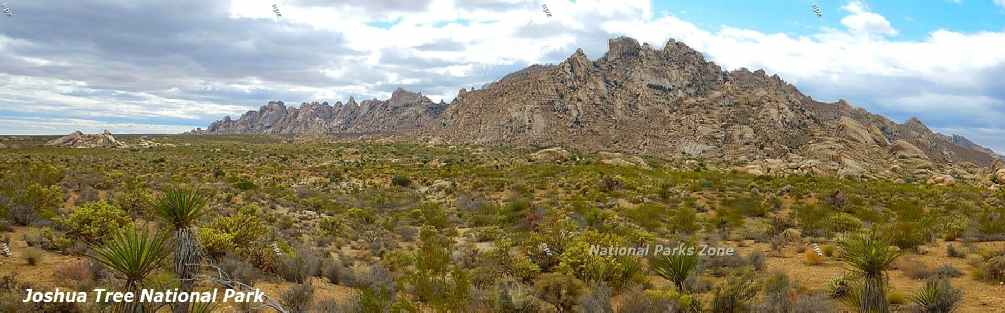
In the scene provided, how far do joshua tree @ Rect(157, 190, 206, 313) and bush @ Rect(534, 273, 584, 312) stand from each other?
5970mm

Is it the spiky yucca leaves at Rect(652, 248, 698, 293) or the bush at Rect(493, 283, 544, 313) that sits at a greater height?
the spiky yucca leaves at Rect(652, 248, 698, 293)

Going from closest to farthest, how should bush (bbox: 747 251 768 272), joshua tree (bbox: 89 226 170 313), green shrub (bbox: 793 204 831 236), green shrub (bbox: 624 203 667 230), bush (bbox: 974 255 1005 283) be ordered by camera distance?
joshua tree (bbox: 89 226 170 313) < bush (bbox: 974 255 1005 283) < bush (bbox: 747 251 768 272) < green shrub (bbox: 793 204 831 236) < green shrub (bbox: 624 203 667 230)

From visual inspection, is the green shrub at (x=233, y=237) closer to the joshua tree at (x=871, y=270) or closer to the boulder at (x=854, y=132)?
the joshua tree at (x=871, y=270)

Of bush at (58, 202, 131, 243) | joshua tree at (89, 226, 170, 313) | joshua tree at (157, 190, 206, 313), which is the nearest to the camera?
joshua tree at (89, 226, 170, 313)

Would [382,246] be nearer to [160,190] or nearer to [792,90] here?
[160,190]

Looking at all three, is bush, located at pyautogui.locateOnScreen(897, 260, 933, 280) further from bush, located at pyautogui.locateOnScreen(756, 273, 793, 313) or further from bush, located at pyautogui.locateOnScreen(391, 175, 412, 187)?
bush, located at pyautogui.locateOnScreen(391, 175, 412, 187)

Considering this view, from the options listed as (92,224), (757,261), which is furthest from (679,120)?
(92,224)

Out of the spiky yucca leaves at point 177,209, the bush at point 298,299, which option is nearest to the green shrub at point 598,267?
the bush at point 298,299

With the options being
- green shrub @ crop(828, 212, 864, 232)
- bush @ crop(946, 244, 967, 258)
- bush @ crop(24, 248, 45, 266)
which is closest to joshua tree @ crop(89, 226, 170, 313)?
bush @ crop(24, 248, 45, 266)

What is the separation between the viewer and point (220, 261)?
415 inches

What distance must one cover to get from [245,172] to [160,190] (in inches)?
659

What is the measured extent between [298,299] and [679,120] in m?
81.2

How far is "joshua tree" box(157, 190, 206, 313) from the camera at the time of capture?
6746 millimetres

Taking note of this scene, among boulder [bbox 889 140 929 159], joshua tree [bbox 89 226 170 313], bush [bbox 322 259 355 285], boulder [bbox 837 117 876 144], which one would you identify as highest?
boulder [bbox 837 117 876 144]
